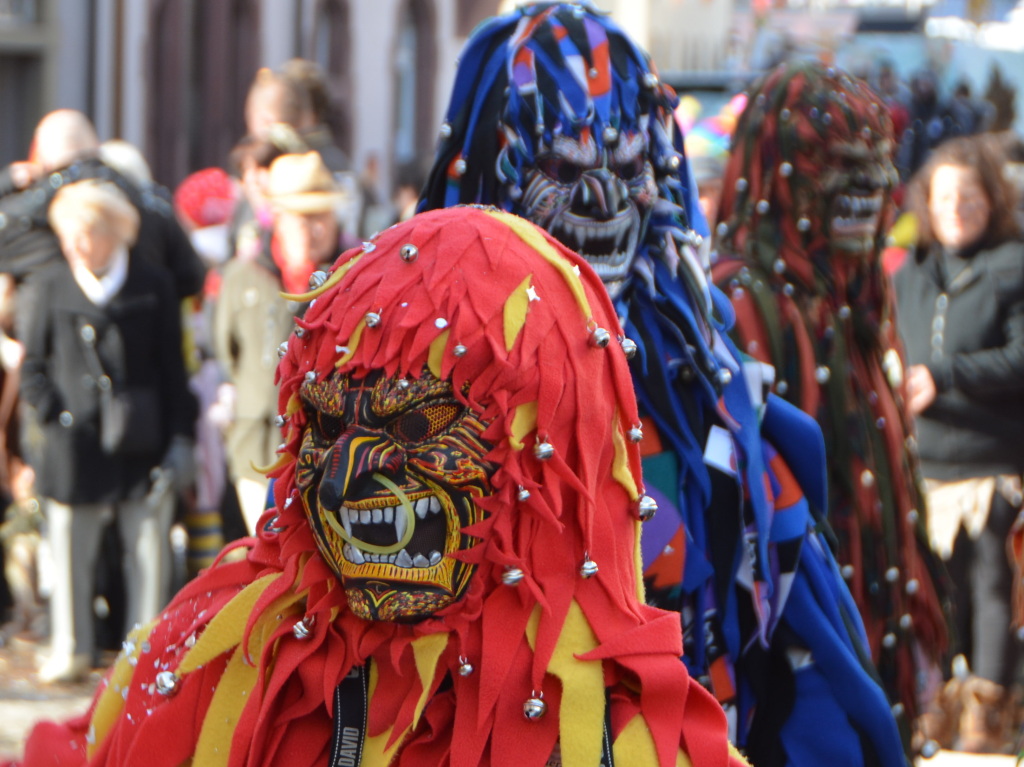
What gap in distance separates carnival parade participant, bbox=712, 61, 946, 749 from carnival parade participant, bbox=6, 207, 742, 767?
1.42m

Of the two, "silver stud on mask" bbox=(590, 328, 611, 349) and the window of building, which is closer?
"silver stud on mask" bbox=(590, 328, 611, 349)

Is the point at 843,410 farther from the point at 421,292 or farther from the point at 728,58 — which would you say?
the point at 728,58

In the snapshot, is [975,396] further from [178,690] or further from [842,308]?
[178,690]

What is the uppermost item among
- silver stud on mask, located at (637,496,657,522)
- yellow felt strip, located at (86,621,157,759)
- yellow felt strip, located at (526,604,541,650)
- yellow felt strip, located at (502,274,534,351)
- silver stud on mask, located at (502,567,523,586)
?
yellow felt strip, located at (502,274,534,351)

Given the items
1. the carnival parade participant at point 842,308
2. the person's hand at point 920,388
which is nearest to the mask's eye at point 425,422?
the carnival parade participant at point 842,308

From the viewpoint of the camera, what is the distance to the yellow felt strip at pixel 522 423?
1.57m

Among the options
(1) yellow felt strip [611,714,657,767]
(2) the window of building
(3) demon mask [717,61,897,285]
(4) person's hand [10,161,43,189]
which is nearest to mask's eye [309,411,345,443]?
(1) yellow felt strip [611,714,657,767]

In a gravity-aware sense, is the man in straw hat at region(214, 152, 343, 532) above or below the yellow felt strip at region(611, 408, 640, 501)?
below

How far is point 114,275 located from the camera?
5332 mm

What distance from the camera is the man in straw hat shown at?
198 inches

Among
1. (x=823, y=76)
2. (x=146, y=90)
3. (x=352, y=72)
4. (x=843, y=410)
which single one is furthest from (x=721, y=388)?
(x=352, y=72)

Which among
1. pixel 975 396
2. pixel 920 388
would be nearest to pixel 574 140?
pixel 920 388

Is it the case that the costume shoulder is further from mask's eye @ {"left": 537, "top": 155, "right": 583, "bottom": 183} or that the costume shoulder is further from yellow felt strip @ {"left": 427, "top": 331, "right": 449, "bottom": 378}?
mask's eye @ {"left": 537, "top": 155, "right": 583, "bottom": 183}

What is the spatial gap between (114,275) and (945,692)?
3212mm
